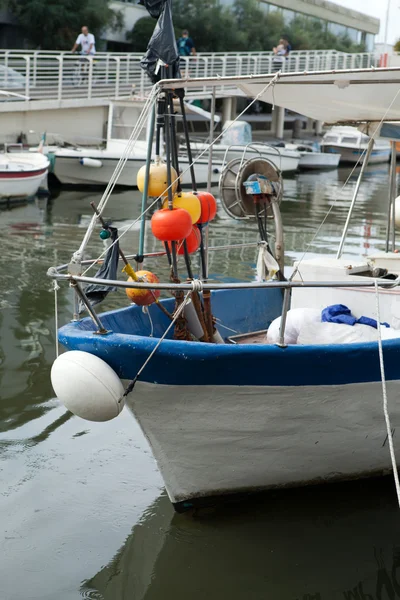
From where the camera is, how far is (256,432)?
201 inches

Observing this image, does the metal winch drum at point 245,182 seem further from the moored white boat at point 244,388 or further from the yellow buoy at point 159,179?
the yellow buoy at point 159,179

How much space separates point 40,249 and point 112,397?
959 centimetres

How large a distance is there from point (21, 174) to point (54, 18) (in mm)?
15462

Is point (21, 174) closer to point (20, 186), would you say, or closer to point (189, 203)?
point (20, 186)

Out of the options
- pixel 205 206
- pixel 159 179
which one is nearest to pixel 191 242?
pixel 205 206

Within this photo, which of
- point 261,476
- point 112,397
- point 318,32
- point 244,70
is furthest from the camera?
point 318,32

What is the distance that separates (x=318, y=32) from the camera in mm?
50906

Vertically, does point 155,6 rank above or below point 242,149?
above

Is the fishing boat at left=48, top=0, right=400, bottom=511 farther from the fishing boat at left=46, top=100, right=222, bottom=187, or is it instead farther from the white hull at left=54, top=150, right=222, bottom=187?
the white hull at left=54, top=150, right=222, bottom=187

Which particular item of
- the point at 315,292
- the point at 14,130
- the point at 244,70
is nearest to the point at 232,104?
the point at 244,70

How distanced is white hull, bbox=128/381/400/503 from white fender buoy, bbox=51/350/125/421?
254 mm

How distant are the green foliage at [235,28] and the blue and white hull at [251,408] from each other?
34.3 meters

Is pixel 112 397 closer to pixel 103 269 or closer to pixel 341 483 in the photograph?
pixel 103 269

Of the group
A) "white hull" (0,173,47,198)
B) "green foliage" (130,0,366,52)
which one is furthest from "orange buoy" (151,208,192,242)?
"green foliage" (130,0,366,52)
